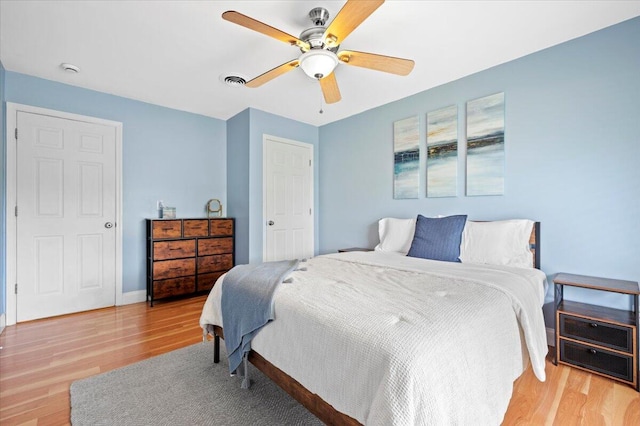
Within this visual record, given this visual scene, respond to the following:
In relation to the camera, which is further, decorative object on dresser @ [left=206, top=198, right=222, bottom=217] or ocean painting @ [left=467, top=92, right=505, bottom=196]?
decorative object on dresser @ [left=206, top=198, right=222, bottom=217]

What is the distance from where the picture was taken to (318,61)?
6.72 ft

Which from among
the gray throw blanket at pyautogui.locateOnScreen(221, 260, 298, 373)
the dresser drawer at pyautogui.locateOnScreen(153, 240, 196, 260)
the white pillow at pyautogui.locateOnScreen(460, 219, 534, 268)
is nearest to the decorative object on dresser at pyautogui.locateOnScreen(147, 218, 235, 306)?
the dresser drawer at pyautogui.locateOnScreen(153, 240, 196, 260)

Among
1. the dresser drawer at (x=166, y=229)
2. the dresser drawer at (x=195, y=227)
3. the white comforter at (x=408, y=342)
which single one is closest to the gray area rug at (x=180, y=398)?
the white comforter at (x=408, y=342)

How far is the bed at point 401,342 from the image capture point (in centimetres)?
91

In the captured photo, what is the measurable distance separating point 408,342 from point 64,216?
3.83 m

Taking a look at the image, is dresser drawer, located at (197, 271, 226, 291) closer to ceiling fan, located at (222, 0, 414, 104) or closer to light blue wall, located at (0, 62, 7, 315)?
light blue wall, located at (0, 62, 7, 315)

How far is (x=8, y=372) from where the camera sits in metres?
2.01

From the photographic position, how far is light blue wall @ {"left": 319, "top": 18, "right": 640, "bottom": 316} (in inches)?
82.5

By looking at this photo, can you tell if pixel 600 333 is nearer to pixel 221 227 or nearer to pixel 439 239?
pixel 439 239

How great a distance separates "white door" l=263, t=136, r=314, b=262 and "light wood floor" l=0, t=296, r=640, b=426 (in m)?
1.51

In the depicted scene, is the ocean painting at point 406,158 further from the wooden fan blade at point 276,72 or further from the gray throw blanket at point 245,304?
the gray throw blanket at point 245,304

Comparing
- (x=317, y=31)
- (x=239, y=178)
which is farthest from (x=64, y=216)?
(x=317, y=31)

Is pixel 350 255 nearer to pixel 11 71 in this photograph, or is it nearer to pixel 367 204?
pixel 367 204

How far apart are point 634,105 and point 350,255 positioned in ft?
7.95
